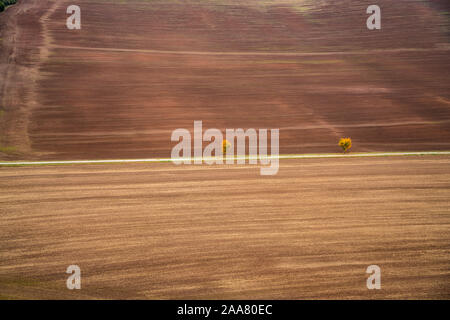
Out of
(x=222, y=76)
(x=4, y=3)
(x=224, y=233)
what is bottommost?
(x=224, y=233)

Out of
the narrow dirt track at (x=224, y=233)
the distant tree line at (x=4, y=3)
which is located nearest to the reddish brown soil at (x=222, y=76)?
the distant tree line at (x=4, y=3)

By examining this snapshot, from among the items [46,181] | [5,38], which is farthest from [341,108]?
[5,38]

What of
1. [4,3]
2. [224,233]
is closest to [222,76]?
[224,233]

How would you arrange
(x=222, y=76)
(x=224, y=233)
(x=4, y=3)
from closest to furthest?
(x=224, y=233), (x=222, y=76), (x=4, y=3)

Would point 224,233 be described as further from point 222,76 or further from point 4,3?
point 4,3

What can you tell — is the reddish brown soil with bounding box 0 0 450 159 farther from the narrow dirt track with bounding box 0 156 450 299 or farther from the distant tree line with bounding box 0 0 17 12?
the narrow dirt track with bounding box 0 156 450 299

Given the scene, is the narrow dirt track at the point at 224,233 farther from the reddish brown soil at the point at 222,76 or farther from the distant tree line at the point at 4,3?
the distant tree line at the point at 4,3
